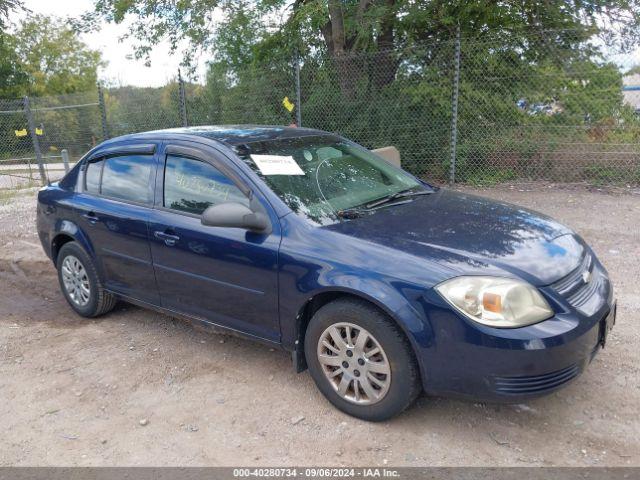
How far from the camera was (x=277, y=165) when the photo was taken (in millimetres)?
3785

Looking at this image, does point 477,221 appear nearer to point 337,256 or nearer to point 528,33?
point 337,256

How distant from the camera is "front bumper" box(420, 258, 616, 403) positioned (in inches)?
108

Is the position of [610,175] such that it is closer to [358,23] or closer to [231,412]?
[358,23]

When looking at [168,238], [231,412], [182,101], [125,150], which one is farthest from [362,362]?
[182,101]

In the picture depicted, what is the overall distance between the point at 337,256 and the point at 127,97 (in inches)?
510

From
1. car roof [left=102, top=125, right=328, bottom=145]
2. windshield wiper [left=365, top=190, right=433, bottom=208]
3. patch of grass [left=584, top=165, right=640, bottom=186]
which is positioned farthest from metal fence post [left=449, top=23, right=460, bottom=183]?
windshield wiper [left=365, top=190, right=433, bottom=208]

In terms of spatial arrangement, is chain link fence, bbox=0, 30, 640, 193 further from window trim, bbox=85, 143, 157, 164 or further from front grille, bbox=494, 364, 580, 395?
front grille, bbox=494, 364, 580, 395

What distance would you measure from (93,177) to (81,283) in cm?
91

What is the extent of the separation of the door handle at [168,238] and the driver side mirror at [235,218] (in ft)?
1.70

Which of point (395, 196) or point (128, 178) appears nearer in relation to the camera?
point (395, 196)

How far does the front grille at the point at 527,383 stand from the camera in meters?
2.79

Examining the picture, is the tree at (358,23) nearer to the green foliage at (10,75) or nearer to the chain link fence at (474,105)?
the chain link fence at (474,105)

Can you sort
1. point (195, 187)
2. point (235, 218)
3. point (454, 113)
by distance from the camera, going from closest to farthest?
point (235, 218) → point (195, 187) → point (454, 113)

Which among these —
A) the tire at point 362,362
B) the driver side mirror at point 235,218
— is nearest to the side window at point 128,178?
the driver side mirror at point 235,218
